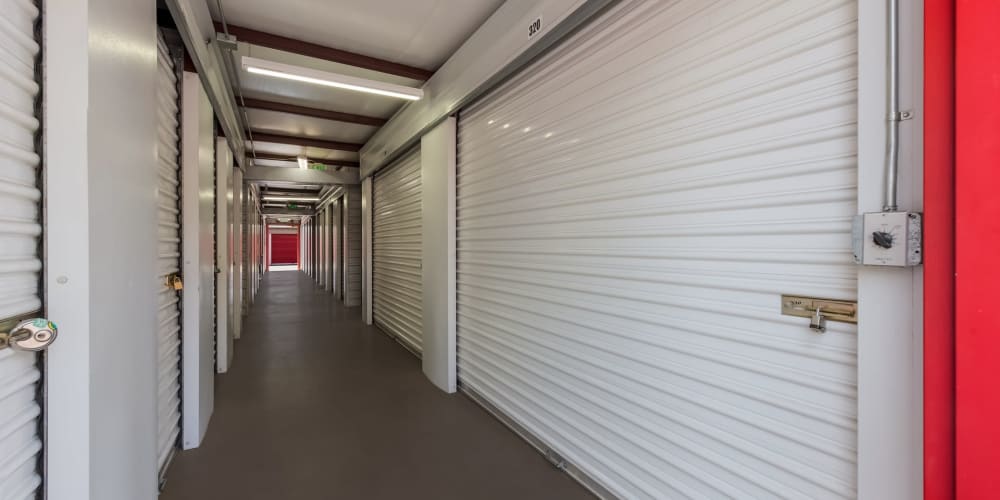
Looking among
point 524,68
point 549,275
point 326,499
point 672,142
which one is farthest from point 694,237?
point 326,499

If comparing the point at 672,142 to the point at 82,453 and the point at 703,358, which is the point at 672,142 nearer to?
the point at 703,358

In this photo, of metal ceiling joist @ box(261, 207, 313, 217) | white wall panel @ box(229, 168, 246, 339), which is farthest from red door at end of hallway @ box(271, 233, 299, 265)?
white wall panel @ box(229, 168, 246, 339)

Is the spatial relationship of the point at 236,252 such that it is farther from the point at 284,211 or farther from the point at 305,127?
the point at 284,211

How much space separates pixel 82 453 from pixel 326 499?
148cm

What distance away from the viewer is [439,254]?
4266 mm

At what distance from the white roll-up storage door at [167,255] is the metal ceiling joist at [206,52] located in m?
0.17

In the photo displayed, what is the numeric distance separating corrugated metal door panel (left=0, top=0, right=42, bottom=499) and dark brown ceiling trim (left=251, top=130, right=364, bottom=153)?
6.25m

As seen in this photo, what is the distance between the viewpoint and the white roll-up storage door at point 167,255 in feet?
7.91

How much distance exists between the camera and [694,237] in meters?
1.89

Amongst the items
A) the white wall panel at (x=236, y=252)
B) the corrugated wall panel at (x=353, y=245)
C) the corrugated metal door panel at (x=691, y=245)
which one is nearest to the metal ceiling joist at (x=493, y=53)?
the corrugated metal door panel at (x=691, y=245)

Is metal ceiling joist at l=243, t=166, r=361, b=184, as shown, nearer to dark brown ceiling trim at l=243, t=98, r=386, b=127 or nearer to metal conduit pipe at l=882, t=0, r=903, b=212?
dark brown ceiling trim at l=243, t=98, r=386, b=127

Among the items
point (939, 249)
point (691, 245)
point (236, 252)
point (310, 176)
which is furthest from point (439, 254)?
point (310, 176)

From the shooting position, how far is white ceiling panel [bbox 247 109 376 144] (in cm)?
584

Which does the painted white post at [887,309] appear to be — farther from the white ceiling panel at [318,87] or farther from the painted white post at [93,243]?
the white ceiling panel at [318,87]
